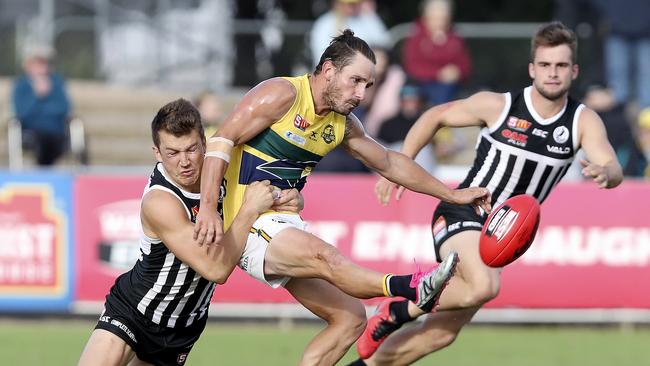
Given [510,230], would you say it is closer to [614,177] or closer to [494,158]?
[614,177]

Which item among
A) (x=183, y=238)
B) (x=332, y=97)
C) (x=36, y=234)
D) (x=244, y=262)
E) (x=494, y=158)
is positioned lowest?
(x=36, y=234)

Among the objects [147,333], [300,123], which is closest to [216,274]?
[147,333]

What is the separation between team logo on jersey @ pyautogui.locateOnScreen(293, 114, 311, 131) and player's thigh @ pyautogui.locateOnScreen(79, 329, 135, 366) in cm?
157

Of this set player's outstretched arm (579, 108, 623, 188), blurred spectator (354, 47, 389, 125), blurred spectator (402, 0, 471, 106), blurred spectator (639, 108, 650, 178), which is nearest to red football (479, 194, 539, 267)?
player's outstretched arm (579, 108, 623, 188)

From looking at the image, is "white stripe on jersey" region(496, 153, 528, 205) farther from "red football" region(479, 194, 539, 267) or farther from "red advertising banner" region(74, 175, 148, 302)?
"red advertising banner" region(74, 175, 148, 302)

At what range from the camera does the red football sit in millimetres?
8250

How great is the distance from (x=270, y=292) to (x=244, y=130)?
533cm

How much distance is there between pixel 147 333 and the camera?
8242 millimetres

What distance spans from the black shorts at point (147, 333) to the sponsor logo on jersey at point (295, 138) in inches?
47.1

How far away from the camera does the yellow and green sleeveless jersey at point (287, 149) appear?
8.20 meters

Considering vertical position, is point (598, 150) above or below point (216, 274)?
above

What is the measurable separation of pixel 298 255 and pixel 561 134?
2.03 metres

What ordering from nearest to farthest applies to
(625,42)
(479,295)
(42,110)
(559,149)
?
(479,295), (559,149), (42,110), (625,42)

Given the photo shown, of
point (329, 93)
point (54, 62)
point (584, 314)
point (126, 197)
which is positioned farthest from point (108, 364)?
point (54, 62)
